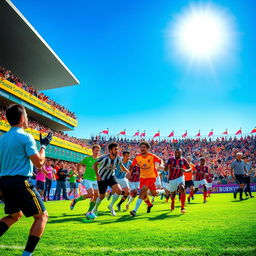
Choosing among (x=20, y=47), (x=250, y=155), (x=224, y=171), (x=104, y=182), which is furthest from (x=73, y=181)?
(x=250, y=155)

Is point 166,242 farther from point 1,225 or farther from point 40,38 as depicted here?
point 40,38

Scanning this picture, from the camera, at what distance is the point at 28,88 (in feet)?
106

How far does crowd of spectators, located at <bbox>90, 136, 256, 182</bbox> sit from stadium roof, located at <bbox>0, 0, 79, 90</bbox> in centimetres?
1630

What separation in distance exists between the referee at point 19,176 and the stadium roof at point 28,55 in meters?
24.1

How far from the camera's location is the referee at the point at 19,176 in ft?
→ 9.98

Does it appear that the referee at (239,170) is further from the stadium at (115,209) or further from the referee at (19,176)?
the referee at (19,176)

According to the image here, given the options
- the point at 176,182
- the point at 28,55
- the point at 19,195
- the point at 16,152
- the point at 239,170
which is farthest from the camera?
the point at 28,55

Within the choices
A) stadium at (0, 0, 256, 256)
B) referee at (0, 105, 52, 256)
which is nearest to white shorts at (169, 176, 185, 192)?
stadium at (0, 0, 256, 256)

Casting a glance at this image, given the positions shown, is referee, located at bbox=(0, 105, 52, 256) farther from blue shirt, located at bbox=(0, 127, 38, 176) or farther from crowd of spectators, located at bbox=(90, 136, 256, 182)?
crowd of spectators, located at bbox=(90, 136, 256, 182)

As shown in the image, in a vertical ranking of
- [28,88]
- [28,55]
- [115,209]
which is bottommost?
[115,209]

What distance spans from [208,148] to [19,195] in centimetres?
4772

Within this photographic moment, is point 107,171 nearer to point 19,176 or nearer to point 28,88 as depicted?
point 19,176

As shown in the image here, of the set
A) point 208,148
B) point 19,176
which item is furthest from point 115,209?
point 208,148

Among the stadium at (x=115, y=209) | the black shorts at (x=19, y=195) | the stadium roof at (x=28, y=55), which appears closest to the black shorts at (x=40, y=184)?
the stadium at (x=115, y=209)
